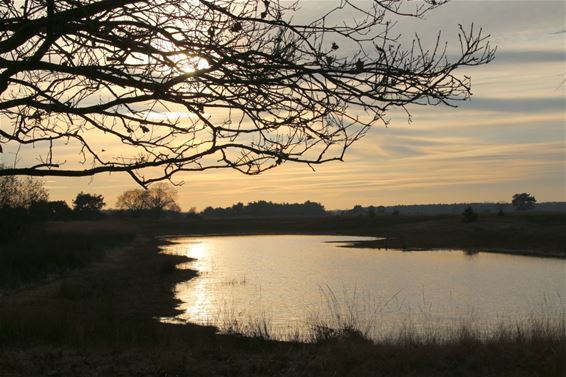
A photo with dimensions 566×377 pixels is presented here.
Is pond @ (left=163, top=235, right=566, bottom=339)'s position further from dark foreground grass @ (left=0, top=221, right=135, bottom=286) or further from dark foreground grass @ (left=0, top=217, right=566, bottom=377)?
dark foreground grass @ (left=0, top=221, right=135, bottom=286)

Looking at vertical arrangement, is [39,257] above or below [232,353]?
above

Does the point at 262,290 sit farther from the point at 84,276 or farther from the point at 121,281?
the point at 84,276

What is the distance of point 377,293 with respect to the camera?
2477cm

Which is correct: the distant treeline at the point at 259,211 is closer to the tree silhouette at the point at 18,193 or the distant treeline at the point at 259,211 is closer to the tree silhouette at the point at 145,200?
the tree silhouette at the point at 145,200

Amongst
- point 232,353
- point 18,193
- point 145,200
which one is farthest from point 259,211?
point 232,353

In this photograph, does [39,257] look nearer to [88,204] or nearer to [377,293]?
[377,293]

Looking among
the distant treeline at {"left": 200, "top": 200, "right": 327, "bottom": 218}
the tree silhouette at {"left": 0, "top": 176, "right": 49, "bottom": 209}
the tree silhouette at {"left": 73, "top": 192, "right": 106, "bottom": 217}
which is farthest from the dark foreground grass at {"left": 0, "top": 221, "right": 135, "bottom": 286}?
the distant treeline at {"left": 200, "top": 200, "right": 327, "bottom": 218}

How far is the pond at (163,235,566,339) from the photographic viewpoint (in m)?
18.2

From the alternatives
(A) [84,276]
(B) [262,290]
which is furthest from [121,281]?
(B) [262,290]

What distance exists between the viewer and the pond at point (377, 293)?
1816 centimetres

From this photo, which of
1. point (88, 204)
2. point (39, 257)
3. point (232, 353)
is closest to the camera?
point (232, 353)

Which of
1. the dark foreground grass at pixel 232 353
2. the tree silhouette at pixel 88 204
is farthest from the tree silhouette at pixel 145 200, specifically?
the dark foreground grass at pixel 232 353

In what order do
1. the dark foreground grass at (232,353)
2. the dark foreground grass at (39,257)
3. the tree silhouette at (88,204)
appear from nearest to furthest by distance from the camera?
1. the dark foreground grass at (232,353)
2. the dark foreground grass at (39,257)
3. the tree silhouette at (88,204)

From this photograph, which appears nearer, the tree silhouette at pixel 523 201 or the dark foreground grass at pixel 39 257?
the dark foreground grass at pixel 39 257
